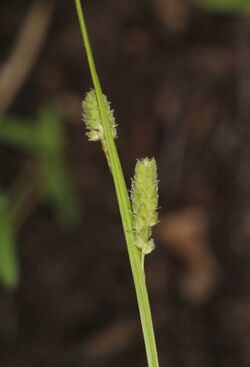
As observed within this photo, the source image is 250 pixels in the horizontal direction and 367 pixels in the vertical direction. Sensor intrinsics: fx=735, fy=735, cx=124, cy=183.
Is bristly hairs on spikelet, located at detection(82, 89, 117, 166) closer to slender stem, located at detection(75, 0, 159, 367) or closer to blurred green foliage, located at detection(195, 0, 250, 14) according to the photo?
slender stem, located at detection(75, 0, 159, 367)

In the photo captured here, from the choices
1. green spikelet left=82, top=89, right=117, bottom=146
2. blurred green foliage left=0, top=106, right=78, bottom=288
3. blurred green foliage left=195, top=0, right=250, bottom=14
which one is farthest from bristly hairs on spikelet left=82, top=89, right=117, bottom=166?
blurred green foliage left=0, top=106, right=78, bottom=288

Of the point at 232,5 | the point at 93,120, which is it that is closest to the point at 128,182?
the point at 232,5

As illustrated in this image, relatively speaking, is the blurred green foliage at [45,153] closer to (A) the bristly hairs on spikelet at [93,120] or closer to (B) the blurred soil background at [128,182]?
(B) the blurred soil background at [128,182]

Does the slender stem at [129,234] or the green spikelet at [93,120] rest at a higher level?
the green spikelet at [93,120]

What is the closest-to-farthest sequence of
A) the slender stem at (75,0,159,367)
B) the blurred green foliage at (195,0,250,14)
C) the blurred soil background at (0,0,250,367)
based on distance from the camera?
the slender stem at (75,0,159,367) → the blurred green foliage at (195,0,250,14) → the blurred soil background at (0,0,250,367)

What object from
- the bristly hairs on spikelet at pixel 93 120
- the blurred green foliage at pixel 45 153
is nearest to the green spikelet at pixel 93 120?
the bristly hairs on spikelet at pixel 93 120

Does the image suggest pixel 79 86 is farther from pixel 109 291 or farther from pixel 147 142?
pixel 109 291

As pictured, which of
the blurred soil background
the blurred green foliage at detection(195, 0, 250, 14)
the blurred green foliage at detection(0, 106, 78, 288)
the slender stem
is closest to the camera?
the slender stem
